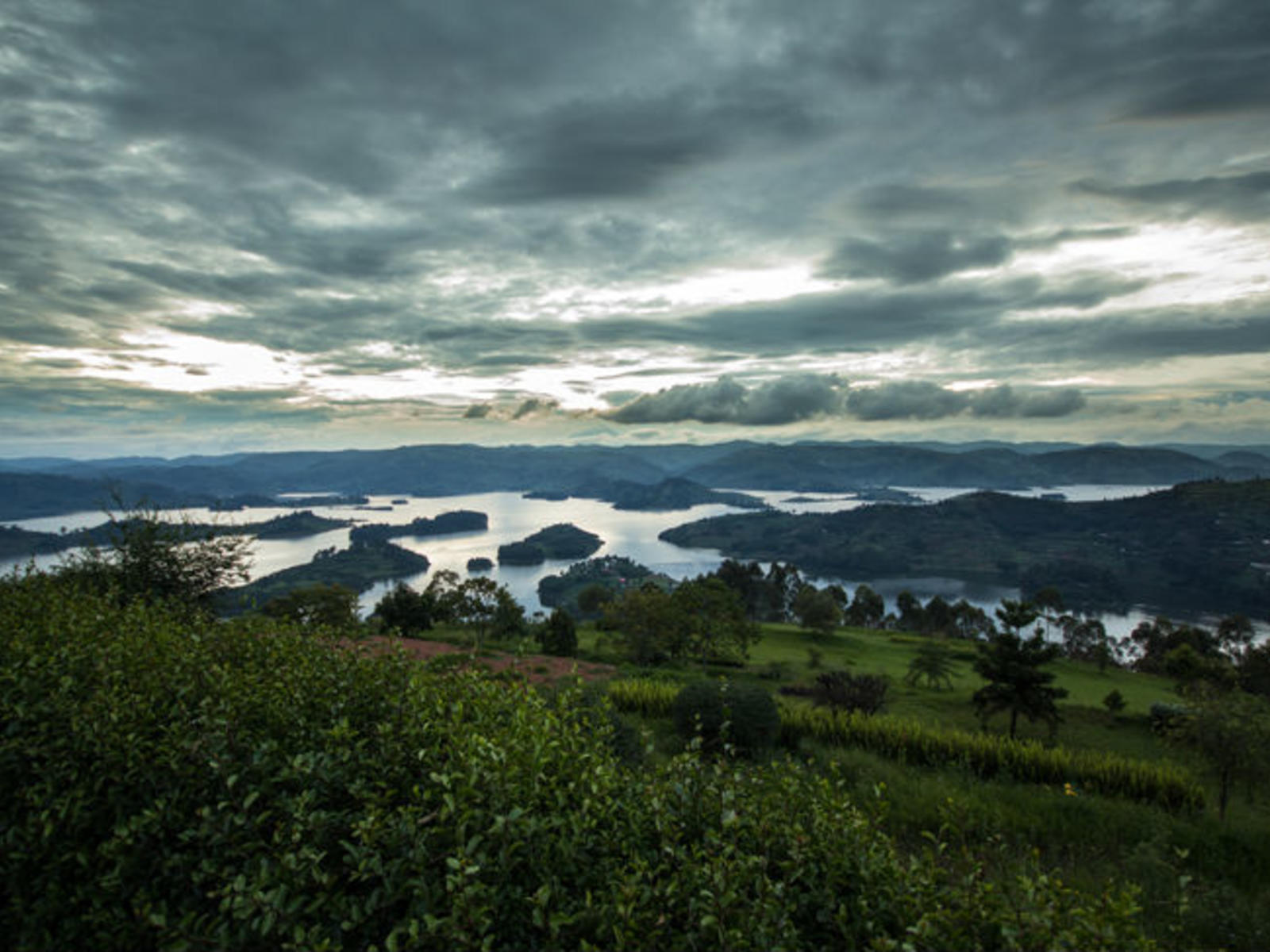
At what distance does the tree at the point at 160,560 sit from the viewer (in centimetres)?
1505

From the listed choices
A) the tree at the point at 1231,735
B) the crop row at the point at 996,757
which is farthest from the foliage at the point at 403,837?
the tree at the point at 1231,735

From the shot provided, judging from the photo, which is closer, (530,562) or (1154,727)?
(1154,727)

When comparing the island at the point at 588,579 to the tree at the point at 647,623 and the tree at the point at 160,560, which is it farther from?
the tree at the point at 160,560

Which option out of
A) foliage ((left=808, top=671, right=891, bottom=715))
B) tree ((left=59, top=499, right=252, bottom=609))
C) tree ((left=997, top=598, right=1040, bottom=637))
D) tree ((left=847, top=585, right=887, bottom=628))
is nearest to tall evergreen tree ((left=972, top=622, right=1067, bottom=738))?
tree ((left=997, top=598, right=1040, bottom=637))

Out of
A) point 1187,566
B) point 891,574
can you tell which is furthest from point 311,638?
point 1187,566

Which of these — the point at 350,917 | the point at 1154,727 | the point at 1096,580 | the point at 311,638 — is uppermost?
the point at 311,638

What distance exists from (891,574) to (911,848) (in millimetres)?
199236

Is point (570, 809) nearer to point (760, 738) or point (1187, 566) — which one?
point (760, 738)

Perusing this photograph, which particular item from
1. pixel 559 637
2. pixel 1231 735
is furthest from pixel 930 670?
pixel 559 637

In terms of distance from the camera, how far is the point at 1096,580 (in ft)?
554

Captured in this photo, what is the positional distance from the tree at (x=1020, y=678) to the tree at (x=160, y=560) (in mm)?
21684

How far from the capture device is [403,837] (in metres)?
3.23

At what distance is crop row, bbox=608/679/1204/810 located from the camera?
39.8 feet

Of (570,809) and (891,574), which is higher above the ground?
(570,809)
